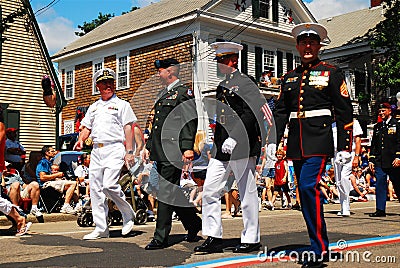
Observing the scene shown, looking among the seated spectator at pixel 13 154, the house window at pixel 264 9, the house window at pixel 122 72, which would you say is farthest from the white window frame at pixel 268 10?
the seated spectator at pixel 13 154

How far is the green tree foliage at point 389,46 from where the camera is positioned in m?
30.9

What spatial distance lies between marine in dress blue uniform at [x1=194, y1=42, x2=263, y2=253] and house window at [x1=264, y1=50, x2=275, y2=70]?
22.7 m

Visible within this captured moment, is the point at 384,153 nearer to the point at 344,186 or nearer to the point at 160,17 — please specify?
the point at 344,186

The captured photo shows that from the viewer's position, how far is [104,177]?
7785 millimetres

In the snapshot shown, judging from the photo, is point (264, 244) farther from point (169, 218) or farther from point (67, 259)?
point (67, 259)

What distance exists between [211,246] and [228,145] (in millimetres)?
1111

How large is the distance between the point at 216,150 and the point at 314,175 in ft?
3.95

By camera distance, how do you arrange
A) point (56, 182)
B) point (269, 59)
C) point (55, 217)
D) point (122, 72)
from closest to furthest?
point (55, 217), point (56, 182), point (269, 59), point (122, 72)

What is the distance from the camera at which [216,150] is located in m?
6.38

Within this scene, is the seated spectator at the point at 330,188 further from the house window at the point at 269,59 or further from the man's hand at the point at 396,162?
the house window at the point at 269,59

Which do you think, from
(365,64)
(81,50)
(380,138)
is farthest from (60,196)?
(365,64)

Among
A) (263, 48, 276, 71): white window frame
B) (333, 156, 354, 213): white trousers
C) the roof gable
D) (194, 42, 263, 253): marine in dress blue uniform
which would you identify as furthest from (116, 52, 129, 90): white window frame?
(194, 42, 263, 253): marine in dress blue uniform

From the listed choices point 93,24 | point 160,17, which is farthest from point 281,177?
point 93,24

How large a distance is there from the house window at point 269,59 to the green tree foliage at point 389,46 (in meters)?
6.77
